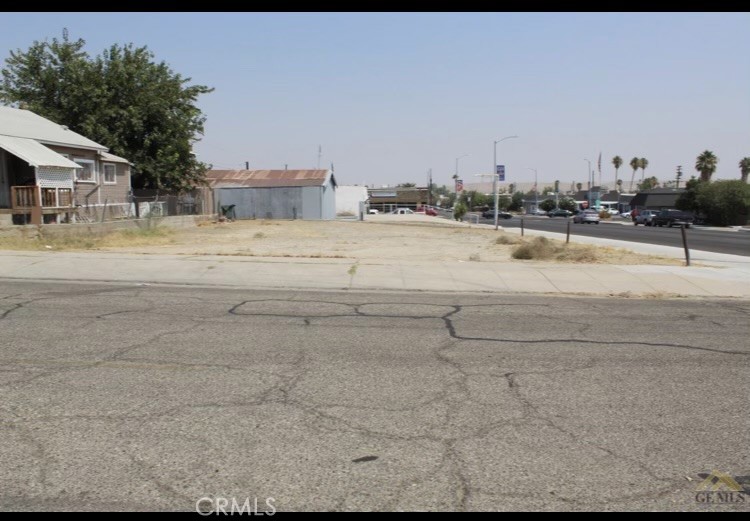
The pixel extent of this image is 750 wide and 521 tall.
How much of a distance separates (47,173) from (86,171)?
4858mm

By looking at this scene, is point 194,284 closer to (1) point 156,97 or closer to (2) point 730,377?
(2) point 730,377

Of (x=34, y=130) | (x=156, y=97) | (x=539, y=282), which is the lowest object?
(x=539, y=282)

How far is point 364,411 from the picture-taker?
17.0 feet

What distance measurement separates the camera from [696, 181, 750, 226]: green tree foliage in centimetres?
6262

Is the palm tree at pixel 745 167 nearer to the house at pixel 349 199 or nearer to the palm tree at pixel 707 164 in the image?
the palm tree at pixel 707 164

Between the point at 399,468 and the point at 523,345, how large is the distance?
3.93 m

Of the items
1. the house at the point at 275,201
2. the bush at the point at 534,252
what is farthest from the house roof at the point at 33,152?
the house at the point at 275,201

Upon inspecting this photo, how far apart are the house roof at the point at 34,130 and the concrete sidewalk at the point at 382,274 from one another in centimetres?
Result: 1244

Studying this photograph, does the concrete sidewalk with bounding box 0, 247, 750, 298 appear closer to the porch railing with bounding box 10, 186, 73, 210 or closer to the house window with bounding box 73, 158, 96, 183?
the porch railing with bounding box 10, 186, 73, 210

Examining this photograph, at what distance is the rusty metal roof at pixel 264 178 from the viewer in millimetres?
59325

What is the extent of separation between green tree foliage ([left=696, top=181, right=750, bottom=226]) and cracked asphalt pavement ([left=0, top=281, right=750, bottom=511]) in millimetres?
62632

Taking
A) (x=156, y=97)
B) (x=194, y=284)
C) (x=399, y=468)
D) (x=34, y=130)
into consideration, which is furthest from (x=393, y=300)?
(x=156, y=97)

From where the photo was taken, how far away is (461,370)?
6461 millimetres

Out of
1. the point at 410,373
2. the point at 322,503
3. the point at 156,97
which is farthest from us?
the point at 156,97
